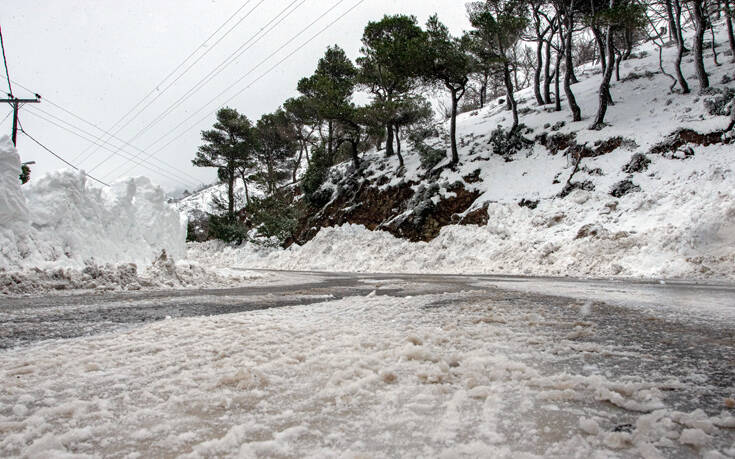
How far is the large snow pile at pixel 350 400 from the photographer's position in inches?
43.7

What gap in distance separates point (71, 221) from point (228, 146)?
2558 cm

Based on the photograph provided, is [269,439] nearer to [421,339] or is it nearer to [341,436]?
[341,436]

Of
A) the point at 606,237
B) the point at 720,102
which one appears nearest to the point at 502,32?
the point at 720,102

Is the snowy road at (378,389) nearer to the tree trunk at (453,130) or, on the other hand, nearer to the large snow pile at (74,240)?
the large snow pile at (74,240)

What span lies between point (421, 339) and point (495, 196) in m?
15.8

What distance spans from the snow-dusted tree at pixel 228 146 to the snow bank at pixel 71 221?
70.1 feet

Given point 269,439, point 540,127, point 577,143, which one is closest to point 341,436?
point 269,439

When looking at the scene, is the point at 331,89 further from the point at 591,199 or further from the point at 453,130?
the point at 591,199

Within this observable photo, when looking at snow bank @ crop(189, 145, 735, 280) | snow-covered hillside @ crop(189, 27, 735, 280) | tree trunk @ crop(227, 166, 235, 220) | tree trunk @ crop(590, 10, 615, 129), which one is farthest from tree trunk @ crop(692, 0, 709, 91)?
tree trunk @ crop(227, 166, 235, 220)

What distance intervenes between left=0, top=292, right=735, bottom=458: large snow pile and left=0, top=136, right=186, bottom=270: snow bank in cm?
693

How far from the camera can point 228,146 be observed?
3275cm

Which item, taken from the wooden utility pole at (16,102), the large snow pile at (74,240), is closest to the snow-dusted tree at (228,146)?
the wooden utility pole at (16,102)

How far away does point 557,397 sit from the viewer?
4.64 ft

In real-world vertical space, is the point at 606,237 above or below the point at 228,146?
below
